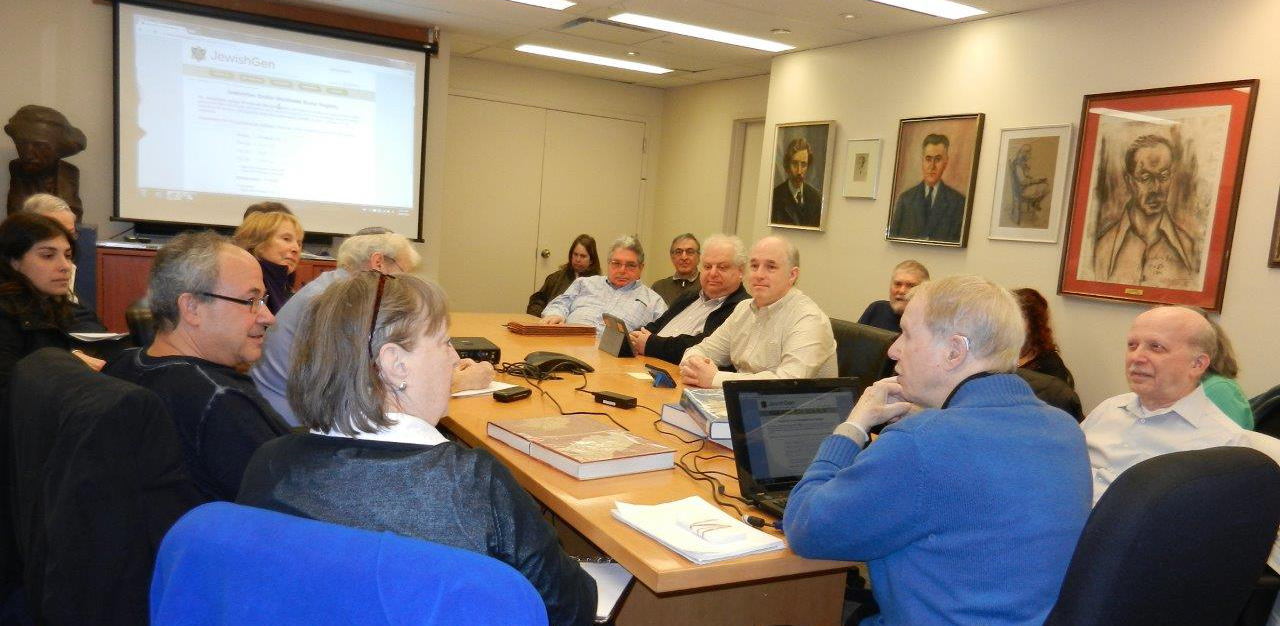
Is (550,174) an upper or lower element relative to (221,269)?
upper

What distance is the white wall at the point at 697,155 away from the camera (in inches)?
302

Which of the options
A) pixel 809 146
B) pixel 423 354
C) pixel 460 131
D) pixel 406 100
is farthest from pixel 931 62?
pixel 423 354

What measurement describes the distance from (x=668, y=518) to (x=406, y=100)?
18.3 ft

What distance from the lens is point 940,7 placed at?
4832 mm

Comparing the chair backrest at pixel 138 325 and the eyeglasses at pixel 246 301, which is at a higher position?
→ the eyeglasses at pixel 246 301

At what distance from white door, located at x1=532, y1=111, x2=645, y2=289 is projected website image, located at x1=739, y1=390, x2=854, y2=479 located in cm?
656

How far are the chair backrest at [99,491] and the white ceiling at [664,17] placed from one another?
4.35 m

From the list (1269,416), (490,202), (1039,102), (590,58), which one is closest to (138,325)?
(1269,416)

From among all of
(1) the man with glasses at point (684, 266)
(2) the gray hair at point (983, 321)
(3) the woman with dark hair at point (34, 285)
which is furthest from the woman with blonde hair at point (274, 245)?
(2) the gray hair at point (983, 321)

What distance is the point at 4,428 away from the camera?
1.92 metres

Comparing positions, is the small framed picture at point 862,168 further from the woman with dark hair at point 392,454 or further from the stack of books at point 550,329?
the woman with dark hair at point 392,454

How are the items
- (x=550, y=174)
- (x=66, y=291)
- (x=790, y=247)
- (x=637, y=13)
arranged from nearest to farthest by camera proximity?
(x=66, y=291) < (x=790, y=247) < (x=637, y=13) < (x=550, y=174)

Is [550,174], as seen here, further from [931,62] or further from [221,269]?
[221,269]

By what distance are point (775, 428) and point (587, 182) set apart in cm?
686
